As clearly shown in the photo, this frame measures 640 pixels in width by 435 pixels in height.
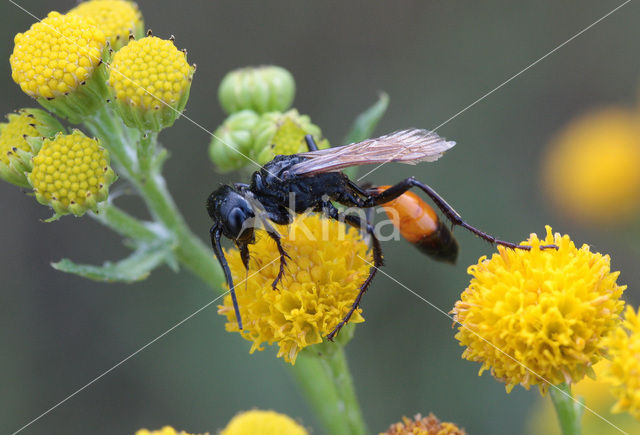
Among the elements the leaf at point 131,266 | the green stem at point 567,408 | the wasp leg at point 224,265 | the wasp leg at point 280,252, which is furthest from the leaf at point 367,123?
the green stem at point 567,408

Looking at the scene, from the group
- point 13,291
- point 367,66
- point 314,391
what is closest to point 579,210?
point 367,66

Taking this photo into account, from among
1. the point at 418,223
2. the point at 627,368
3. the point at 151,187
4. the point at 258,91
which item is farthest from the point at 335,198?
the point at 627,368

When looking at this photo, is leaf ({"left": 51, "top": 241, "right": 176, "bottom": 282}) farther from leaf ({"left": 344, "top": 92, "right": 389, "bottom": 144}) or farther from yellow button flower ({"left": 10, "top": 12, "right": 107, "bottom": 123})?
leaf ({"left": 344, "top": 92, "right": 389, "bottom": 144})

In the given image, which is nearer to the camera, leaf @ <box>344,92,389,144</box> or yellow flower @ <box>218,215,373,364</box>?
yellow flower @ <box>218,215,373,364</box>

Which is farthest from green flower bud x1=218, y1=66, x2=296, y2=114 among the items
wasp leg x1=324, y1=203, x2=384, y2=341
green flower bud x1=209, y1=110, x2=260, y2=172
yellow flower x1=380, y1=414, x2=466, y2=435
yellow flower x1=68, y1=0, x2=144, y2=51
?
yellow flower x1=380, y1=414, x2=466, y2=435

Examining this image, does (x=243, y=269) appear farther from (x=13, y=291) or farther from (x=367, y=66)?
(x=367, y=66)
